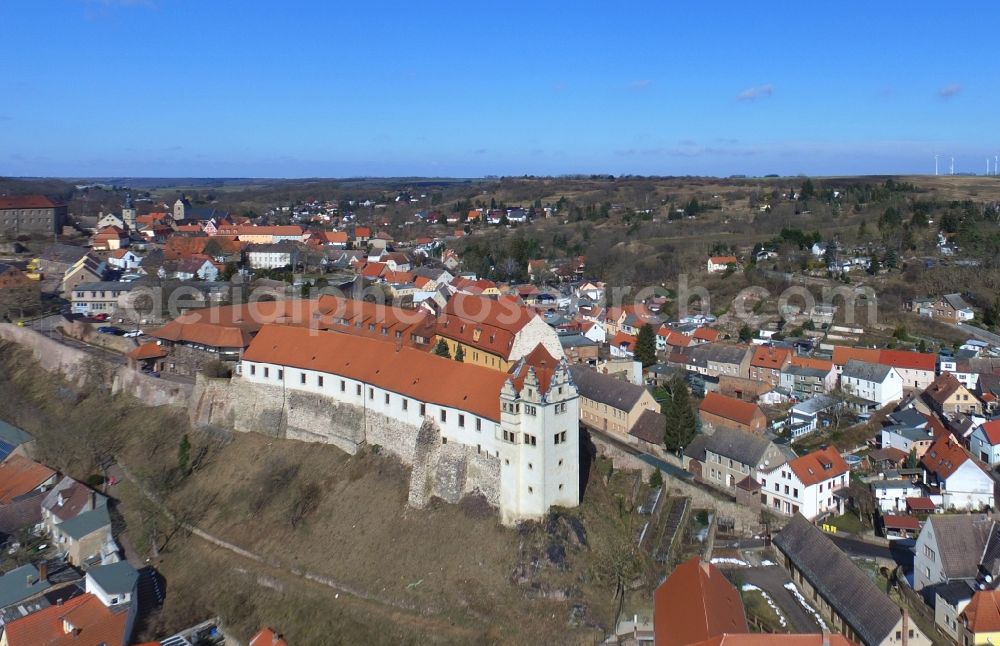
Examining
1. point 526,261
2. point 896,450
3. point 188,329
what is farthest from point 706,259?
point 188,329

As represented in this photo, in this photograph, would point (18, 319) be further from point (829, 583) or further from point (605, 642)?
point (829, 583)

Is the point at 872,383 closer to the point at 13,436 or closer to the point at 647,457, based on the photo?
the point at 647,457

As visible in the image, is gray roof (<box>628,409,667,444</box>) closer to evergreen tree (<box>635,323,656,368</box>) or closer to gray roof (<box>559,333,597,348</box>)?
evergreen tree (<box>635,323,656,368</box>)

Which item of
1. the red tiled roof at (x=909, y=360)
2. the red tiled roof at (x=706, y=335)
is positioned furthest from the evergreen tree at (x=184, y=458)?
the red tiled roof at (x=909, y=360)

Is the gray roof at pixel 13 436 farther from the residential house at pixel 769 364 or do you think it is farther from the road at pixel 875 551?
the residential house at pixel 769 364

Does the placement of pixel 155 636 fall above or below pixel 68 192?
below
